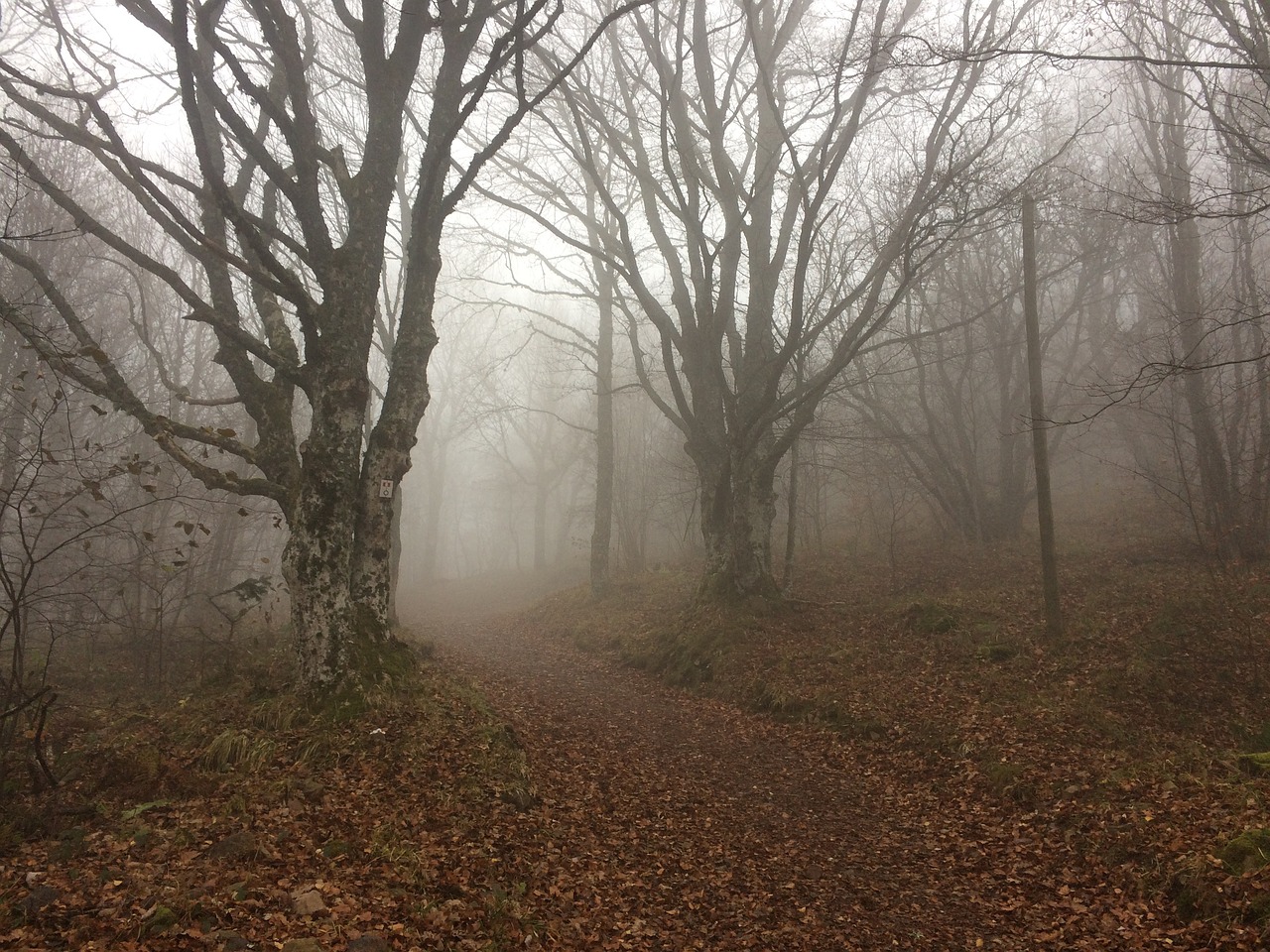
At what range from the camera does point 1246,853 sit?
14.1 ft

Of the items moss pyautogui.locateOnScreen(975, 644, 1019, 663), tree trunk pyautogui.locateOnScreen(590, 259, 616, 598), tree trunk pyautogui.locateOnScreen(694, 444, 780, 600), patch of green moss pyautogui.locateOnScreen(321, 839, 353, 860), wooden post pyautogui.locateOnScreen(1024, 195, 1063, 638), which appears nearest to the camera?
patch of green moss pyautogui.locateOnScreen(321, 839, 353, 860)

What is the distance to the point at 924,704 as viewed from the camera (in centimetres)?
762

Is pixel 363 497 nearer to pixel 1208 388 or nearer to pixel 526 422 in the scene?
pixel 1208 388

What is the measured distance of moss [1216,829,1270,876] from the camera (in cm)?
419

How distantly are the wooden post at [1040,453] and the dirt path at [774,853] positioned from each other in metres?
→ 3.09

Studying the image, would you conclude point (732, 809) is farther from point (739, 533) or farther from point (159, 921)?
point (739, 533)

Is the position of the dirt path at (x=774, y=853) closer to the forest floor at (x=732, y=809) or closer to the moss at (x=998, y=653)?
the forest floor at (x=732, y=809)

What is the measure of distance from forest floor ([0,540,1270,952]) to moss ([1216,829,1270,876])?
0.07 ft

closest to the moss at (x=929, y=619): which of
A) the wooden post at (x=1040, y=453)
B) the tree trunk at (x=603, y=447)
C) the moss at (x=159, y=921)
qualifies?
the wooden post at (x=1040, y=453)

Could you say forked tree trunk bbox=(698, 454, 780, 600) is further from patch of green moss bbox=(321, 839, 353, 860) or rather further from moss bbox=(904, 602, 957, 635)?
patch of green moss bbox=(321, 839, 353, 860)

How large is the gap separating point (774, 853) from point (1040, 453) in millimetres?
5825

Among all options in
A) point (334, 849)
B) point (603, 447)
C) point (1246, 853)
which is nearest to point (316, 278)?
point (334, 849)

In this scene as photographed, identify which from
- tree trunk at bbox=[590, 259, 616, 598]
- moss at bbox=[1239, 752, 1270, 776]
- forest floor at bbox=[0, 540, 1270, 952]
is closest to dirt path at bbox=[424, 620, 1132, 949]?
forest floor at bbox=[0, 540, 1270, 952]

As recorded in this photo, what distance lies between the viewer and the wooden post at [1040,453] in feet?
27.6
